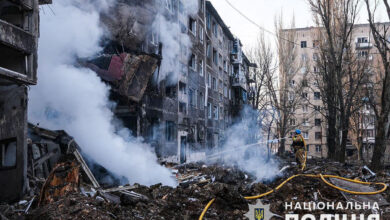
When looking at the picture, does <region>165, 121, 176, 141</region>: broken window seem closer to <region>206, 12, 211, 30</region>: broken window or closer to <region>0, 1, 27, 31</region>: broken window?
<region>0, 1, 27, 31</region>: broken window

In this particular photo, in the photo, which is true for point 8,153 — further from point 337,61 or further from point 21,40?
point 337,61

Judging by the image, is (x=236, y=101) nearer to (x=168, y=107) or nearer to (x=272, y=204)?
(x=168, y=107)

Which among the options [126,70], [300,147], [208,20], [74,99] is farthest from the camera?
[208,20]

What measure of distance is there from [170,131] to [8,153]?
458 inches

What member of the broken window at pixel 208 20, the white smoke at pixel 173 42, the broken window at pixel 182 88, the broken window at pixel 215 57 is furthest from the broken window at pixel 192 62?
the broken window at pixel 215 57

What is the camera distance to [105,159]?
10.8 meters

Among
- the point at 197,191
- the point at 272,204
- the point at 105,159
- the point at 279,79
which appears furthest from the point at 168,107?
the point at 279,79

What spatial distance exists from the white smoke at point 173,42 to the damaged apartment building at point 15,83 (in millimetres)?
8397

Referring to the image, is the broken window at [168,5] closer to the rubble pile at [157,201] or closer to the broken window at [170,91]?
the broken window at [170,91]

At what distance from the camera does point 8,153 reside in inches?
Result: 321

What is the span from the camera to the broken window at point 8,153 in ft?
26.3

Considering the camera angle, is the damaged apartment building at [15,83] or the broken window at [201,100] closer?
the damaged apartment building at [15,83]

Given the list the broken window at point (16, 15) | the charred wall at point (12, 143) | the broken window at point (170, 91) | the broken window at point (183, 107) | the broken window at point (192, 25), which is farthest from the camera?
the broken window at point (192, 25)

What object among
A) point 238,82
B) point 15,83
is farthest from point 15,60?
point 238,82
